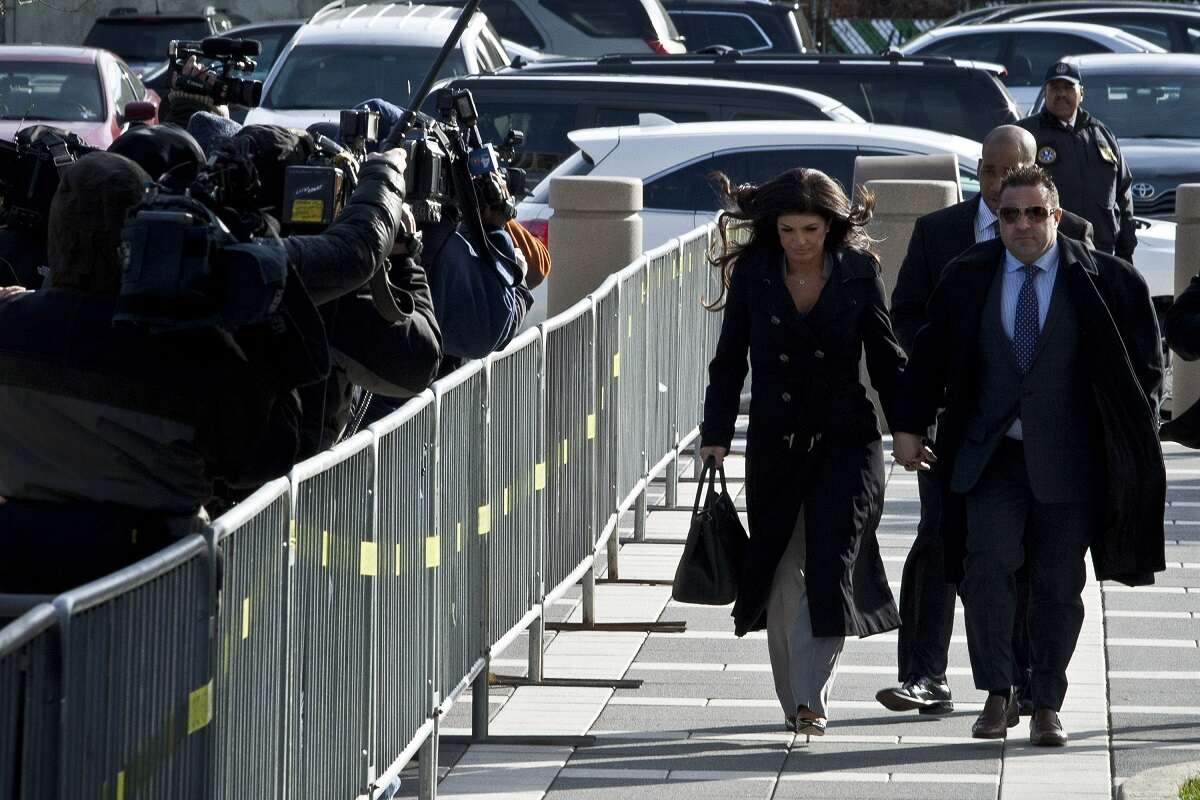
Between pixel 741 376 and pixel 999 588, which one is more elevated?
pixel 741 376

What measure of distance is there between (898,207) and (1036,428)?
5895mm

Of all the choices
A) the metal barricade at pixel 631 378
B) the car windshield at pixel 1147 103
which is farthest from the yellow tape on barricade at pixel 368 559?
the car windshield at pixel 1147 103

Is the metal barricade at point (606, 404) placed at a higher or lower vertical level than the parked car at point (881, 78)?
lower

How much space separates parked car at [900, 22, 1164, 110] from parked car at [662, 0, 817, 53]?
1.43m

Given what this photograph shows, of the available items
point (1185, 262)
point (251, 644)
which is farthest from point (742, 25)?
point (251, 644)

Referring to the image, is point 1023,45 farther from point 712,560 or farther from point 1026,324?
point 712,560

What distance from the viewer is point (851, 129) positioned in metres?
13.5

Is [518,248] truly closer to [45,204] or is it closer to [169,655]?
[45,204]

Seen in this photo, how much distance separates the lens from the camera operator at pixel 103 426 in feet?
13.3

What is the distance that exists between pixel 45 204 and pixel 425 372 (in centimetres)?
153

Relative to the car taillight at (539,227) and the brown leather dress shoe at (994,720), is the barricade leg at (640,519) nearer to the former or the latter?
the car taillight at (539,227)

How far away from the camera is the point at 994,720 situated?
6711 mm

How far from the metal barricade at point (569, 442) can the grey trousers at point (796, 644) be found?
94 centimetres

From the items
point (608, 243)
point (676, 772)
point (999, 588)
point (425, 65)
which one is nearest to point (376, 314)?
point (676, 772)
